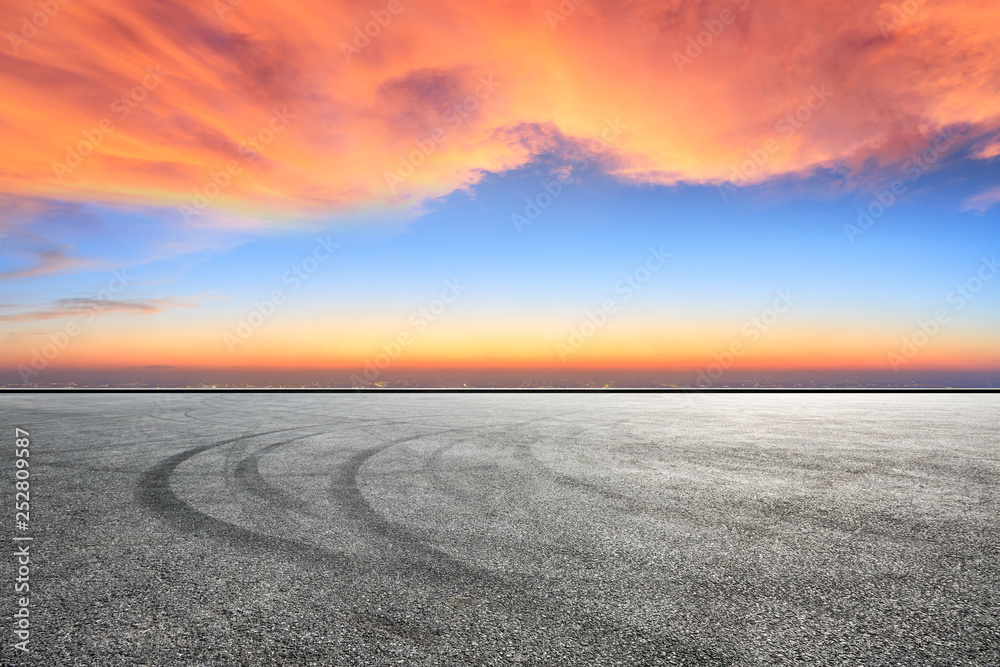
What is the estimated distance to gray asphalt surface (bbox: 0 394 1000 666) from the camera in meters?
2.97

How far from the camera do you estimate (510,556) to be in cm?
422

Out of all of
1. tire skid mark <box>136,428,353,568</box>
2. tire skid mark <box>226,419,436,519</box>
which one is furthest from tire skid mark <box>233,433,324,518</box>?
tire skid mark <box>136,428,353,568</box>

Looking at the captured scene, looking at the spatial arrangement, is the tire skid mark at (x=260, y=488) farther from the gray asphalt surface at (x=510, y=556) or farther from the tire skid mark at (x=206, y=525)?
the tire skid mark at (x=206, y=525)

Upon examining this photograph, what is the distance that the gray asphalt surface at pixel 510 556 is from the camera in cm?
297

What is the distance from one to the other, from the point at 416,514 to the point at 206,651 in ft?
8.39

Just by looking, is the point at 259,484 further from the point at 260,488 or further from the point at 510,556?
the point at 510,556

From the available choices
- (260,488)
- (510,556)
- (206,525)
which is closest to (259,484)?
(260,488)

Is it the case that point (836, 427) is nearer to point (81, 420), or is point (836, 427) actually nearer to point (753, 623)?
point (753, 623)

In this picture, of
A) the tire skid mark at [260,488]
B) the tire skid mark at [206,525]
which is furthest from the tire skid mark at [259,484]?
the tire skid mark at [206,525]

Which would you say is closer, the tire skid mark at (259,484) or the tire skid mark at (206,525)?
the tire skid mark at (206,525)

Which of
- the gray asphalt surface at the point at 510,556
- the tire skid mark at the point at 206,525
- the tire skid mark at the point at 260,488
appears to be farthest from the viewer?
the tire skid mark at the point at 260,488

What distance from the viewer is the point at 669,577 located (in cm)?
383

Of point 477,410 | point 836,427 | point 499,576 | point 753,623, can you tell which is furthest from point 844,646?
point 477,410

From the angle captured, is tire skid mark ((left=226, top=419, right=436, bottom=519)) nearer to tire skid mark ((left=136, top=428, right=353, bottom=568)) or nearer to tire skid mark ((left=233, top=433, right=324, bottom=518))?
A: tire skid mark ((left=233, top=433, right=324, bottom=518))
